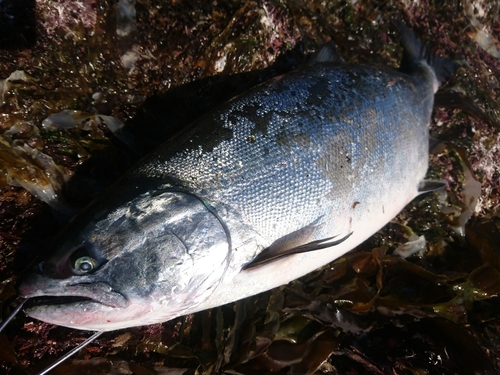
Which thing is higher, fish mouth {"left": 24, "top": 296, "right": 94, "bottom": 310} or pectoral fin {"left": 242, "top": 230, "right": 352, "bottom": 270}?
fish mouth {"left": 24, "top": 296, "right": 94, "bottom": 310}

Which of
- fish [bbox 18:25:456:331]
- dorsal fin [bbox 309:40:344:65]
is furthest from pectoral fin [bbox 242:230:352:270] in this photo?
dorsal fin [bbox 309:40:344:65]

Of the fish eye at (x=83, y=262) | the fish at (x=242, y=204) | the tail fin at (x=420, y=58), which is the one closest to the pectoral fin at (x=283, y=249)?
the fish at (x=242, y=204)

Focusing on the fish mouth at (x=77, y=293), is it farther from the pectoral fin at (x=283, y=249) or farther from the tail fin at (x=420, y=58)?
the tail fin at (x=420, y=58)

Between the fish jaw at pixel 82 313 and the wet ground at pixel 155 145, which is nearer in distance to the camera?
the fish jaw at pixel 82 313

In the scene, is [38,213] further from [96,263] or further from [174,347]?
[174,347]

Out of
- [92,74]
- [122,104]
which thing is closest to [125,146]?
[122,104]

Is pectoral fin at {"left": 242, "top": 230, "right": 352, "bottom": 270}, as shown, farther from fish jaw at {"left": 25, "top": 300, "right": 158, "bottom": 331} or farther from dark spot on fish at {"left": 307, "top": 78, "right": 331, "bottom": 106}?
dark spot on fish at {"left": 307, "top": 78, "right": 331, "bottom": 106}
